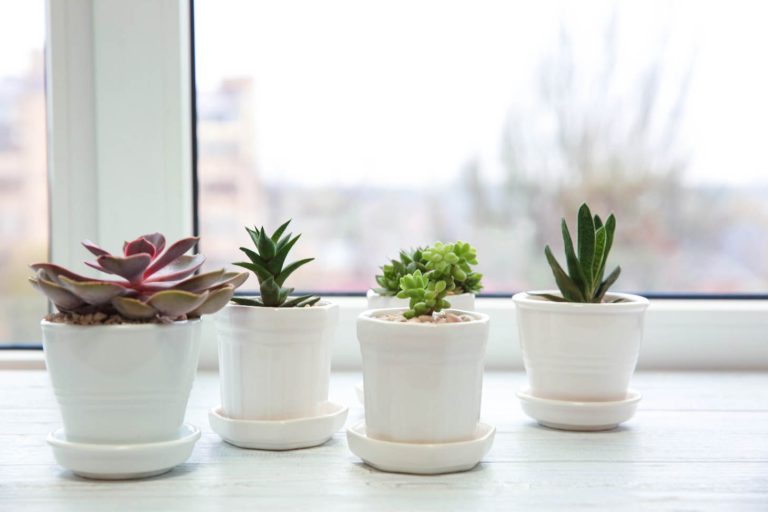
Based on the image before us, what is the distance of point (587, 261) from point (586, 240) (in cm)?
3

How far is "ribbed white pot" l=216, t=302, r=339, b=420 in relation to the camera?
93cm

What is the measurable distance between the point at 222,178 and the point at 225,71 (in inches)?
7.9

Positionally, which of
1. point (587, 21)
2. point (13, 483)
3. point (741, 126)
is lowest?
point (13, 483)

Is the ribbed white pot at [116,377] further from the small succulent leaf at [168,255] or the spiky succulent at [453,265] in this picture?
the spiky succulent at [453,265]

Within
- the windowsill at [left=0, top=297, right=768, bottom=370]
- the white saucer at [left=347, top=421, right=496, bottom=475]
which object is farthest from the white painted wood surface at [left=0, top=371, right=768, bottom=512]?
the windowsill at [left=0, top=297, right=768, bottom=370]

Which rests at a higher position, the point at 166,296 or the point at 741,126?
the point at 741,126

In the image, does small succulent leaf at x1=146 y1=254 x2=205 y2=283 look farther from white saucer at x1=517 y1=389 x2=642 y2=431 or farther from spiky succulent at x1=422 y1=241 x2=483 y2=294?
white saucer at x1=517 y1=389 x2=642 y2=431

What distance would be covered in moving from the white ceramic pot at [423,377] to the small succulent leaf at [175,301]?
17cm

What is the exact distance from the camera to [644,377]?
1416 millimetres

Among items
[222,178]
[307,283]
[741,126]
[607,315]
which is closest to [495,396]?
[607,315]

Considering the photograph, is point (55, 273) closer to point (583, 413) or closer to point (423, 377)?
point (423, 377)

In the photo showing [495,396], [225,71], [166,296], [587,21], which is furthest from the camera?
[587,21]

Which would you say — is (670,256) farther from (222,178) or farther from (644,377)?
(222,178)

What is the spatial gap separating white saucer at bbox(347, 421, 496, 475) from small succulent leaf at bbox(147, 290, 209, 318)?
0.21m
